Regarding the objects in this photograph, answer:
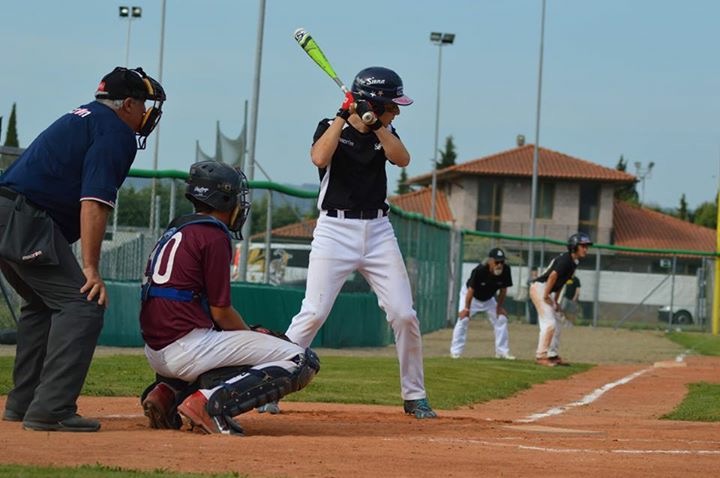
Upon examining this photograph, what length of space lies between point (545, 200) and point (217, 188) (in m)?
65.3

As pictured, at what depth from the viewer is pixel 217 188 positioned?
8.05 m

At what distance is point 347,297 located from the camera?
21.9 meters

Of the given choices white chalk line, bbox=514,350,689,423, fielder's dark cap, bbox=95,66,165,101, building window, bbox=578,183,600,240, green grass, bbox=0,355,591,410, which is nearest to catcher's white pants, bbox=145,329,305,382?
fielder's dark cap, bbox=95,66,165,101

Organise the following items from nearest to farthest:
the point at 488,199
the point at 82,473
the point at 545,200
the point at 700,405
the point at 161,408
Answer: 1. the point at 82,473
2. the point at 161,408
3. the point at 700,405
4. the point at 545,200
5. the point at 488,199

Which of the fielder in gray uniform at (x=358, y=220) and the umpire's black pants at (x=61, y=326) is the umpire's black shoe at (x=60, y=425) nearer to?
the umpire's black pants at (x=61, y=326)

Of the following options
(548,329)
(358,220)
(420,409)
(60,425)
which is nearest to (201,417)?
(60,425)

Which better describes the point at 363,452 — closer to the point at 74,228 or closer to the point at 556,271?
the point at 74,228

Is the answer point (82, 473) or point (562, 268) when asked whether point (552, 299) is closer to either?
point (562, 268)

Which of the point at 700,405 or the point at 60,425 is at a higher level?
the point at 60,425

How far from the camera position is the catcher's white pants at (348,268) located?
364 inches

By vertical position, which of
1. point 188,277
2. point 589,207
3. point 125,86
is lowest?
point 188,277

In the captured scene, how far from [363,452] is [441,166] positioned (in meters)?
102

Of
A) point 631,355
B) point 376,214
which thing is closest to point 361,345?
point 631,355

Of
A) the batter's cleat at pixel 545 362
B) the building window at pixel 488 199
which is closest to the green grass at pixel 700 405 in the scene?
the batter's cleat at pixel 545 362
